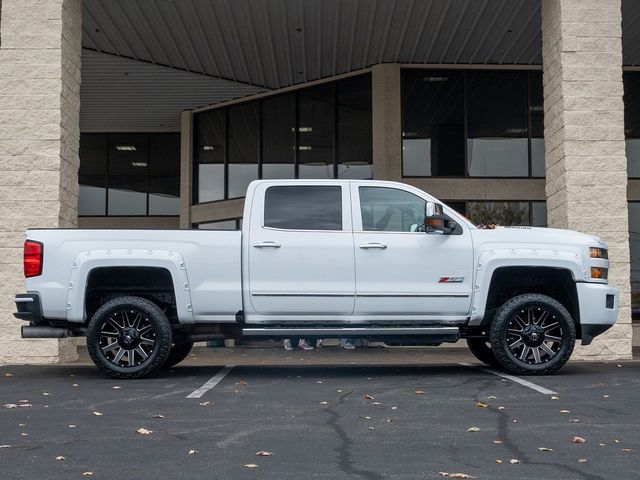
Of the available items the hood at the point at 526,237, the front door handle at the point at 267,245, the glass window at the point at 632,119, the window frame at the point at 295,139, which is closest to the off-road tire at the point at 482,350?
the hood at the point at 526,237

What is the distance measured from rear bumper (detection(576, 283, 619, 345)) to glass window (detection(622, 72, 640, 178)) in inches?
479

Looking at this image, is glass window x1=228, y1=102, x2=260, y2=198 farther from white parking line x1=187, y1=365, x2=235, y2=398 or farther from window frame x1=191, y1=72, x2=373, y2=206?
white parking line x1=187, y1=365, x2=235, y2=398

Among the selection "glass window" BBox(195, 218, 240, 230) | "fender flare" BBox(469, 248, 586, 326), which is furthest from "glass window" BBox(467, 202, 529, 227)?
"fender flare" BBox(469, 248, 586, 326)

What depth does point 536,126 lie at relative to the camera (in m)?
20.1

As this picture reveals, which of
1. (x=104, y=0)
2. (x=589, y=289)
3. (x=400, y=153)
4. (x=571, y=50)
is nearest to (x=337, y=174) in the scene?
(x=400, y=153)

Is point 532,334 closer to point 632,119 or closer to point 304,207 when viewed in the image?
point 304,207

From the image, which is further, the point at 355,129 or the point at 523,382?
the point at 355,129

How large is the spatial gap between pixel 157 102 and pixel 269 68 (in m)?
4.79

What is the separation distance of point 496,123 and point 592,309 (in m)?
11.6

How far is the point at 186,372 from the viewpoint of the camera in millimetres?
9953

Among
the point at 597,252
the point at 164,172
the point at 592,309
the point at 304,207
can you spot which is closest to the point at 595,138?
the point at 597,252

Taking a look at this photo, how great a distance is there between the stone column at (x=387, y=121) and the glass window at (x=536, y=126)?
3.23 m

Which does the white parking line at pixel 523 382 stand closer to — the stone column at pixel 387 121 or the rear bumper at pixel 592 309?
the rear bumper at pixel 592 309

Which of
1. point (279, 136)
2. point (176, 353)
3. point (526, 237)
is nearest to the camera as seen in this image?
point (526, 237)
